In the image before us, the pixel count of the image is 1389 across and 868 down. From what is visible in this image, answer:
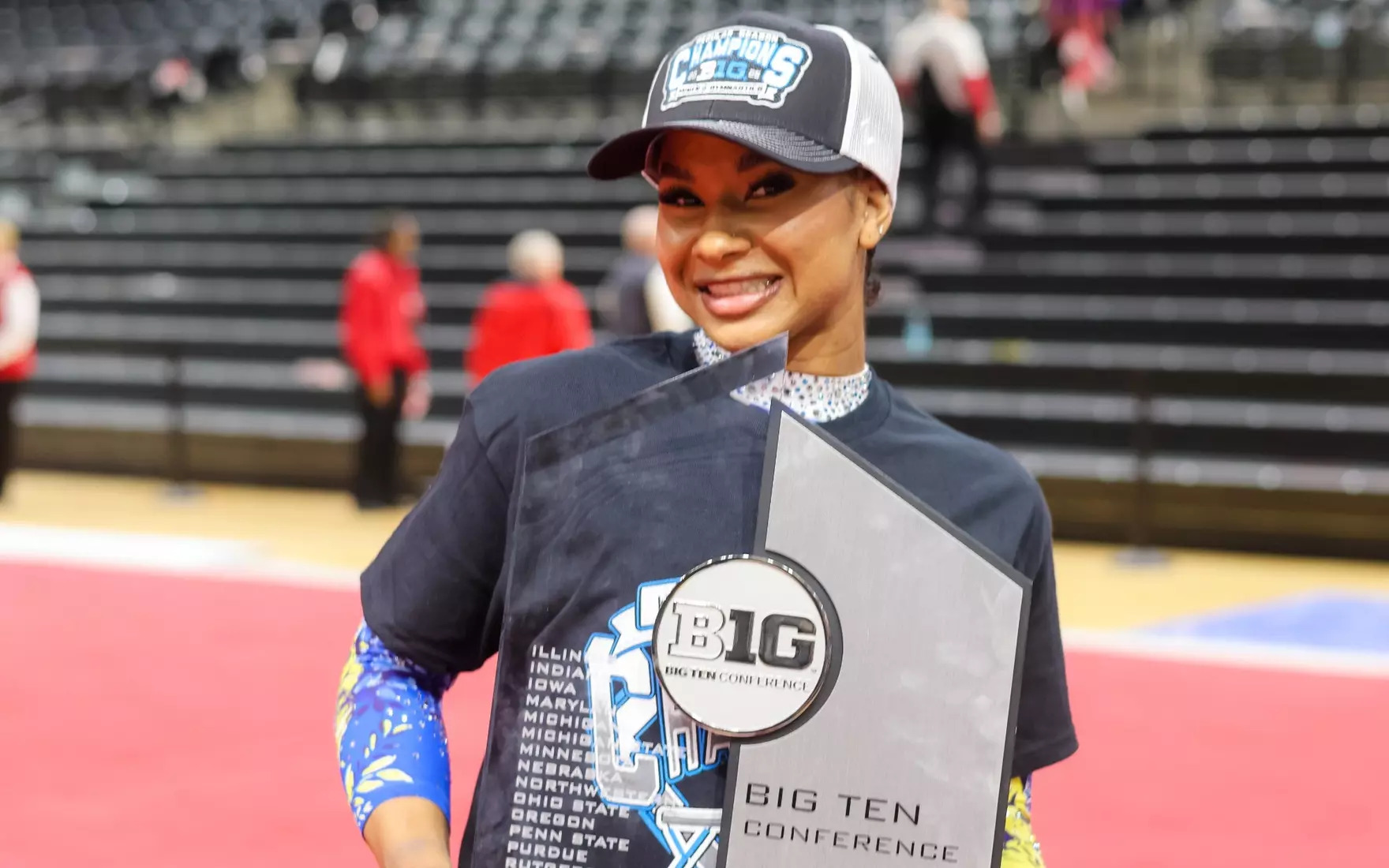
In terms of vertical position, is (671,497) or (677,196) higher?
(677,196)

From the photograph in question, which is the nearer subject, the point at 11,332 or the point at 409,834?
the point at 409,834

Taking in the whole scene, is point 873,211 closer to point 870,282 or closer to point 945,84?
point 870,282

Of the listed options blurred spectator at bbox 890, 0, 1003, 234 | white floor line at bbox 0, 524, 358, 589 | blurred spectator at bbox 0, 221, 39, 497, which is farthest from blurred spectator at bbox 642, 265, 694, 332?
blurred spectator at bbox 0, 221, 39, 497

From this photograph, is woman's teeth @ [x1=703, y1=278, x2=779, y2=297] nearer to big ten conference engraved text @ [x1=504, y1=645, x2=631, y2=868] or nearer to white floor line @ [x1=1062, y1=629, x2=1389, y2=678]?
big ten conference engraved text @ [x1=504, y1=645, x2=631, y2=868]

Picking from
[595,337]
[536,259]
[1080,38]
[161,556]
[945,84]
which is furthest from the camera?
[1080,38]

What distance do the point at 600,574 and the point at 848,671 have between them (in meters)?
0.20

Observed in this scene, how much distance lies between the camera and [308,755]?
530 centimetres

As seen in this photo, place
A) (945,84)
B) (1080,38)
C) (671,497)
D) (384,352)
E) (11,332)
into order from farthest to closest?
(1080,38)
(945,84)
(11,332)
(384,352)
(671,497)

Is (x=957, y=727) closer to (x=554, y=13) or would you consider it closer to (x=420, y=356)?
(x=420, y=356)

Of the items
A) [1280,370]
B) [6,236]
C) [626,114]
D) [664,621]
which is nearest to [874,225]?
[664,621]

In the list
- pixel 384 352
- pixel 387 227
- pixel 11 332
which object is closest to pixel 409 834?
pixel 387 227

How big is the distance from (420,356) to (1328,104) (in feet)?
22.4

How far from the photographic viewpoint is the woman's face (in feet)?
4.56

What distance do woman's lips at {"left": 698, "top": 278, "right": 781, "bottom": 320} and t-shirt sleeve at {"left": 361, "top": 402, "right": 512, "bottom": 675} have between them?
203mm
